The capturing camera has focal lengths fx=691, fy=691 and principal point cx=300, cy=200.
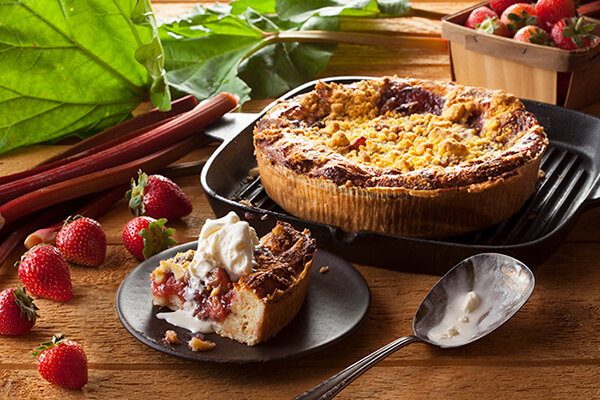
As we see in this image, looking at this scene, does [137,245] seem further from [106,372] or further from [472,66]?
[472,66]

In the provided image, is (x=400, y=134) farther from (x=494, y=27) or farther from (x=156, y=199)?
(x=494, y=27)

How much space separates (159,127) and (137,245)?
72 cm

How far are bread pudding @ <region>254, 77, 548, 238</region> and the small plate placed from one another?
216mm

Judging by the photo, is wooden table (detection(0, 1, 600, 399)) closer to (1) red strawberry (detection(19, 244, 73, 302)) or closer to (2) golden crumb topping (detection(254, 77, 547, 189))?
(1) red strawberry (detection(19, 244, 73, 302))

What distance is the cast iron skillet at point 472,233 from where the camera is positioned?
1.90 meters

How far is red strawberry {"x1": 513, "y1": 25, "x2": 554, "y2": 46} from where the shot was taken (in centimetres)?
277

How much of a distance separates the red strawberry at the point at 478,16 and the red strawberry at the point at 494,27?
8 centimetres

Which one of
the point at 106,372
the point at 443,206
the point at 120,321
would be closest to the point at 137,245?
the point at 120,321

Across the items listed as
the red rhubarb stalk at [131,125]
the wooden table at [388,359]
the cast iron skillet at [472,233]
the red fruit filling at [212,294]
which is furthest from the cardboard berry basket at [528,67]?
the red fruit filling at [212,294]

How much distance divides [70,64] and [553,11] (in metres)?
2.02

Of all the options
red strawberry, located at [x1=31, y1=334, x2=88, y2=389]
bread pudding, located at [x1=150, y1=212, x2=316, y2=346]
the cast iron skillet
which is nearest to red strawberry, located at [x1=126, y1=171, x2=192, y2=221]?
the cast iron skillet

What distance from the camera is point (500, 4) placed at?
3.10m

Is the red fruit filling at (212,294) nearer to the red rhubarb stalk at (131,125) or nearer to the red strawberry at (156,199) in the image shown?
the red strawberry at (156,199)

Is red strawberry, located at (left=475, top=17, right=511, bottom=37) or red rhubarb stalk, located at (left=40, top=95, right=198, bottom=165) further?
red strawberry, located at (left=475, top=17, right=511, bottom=37)
